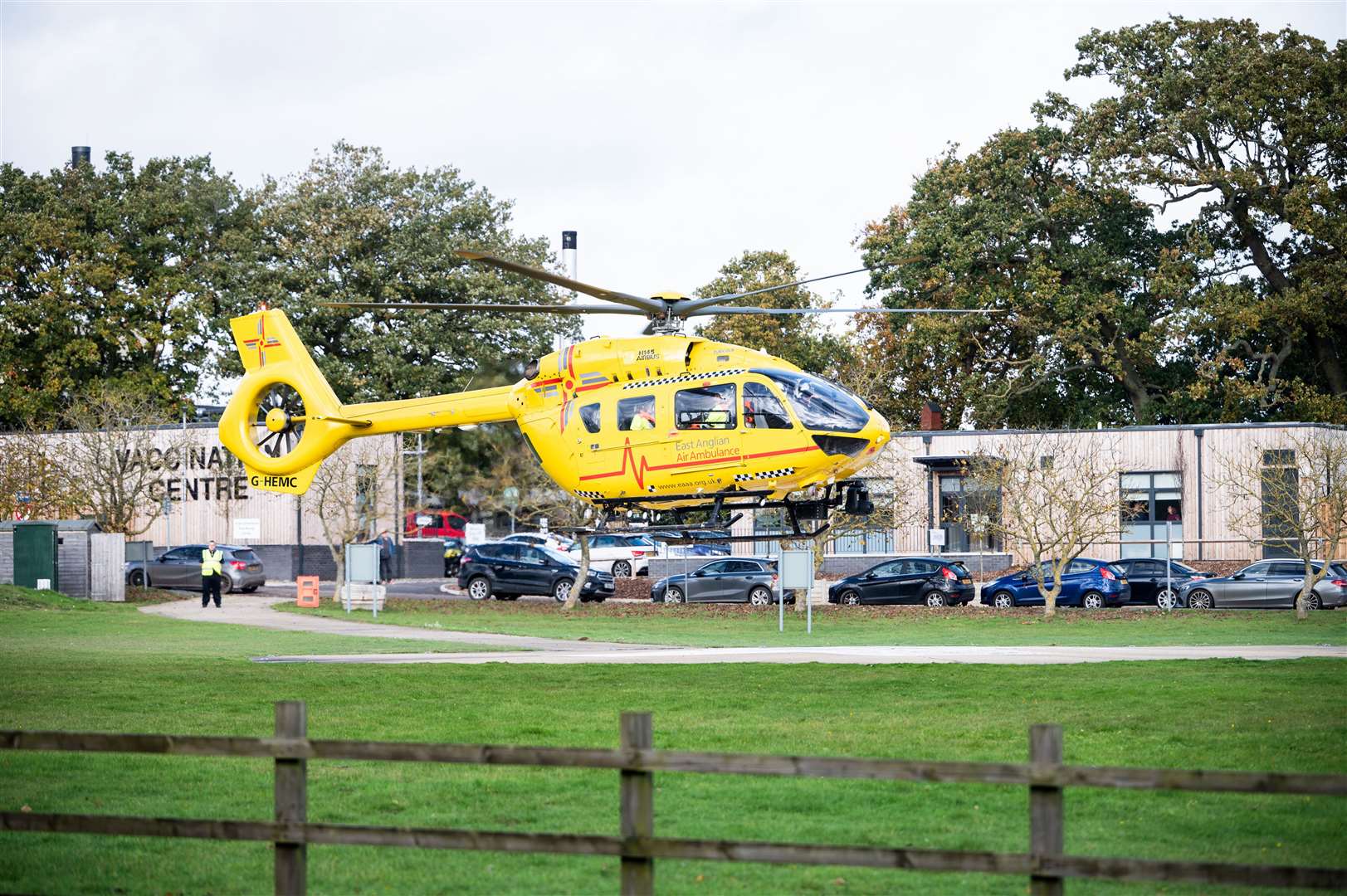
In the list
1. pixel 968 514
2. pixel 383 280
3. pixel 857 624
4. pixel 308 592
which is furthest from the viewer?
pixel 383 280

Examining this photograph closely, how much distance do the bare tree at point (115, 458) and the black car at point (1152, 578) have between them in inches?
1136

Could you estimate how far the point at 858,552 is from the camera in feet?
174

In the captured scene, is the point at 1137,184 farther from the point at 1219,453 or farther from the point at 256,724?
the point at 256,724

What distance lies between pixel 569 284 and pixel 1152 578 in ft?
84.7

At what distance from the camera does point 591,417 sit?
20609mm

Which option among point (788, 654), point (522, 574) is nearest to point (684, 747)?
point (788, 654)

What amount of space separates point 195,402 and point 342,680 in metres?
51.9

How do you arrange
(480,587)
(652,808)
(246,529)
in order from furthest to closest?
1. (246,529)
2. (480,587)
3. (652,808)

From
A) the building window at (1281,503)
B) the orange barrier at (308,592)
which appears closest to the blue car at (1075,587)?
the building window at (1281,503)

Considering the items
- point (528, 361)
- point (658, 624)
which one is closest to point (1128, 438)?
point (658, 624)

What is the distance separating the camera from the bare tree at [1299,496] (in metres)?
35.8

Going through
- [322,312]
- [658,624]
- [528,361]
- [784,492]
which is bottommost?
[658,624]

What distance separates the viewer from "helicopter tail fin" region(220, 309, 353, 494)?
23516mm

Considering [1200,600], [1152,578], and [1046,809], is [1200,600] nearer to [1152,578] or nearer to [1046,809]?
[1152,578]
